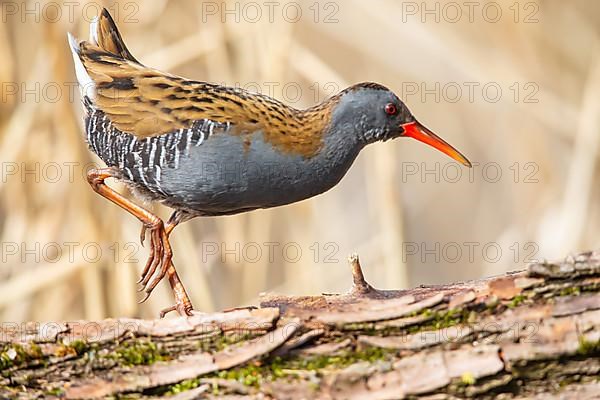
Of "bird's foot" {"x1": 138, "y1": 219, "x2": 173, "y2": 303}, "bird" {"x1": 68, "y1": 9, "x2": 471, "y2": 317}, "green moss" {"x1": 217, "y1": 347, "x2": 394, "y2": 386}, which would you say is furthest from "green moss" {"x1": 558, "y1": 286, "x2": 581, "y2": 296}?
"bird's foot" {"x1": 138, "y1": 219, "x2": 173, "y2": 303}

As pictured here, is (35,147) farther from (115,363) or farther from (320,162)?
(115,363)

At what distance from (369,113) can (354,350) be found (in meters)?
1.02

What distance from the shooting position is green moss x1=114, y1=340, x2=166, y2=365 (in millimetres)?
1984

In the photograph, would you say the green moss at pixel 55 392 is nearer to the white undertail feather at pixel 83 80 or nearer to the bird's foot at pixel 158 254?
the bird's foot at pixel 158 254

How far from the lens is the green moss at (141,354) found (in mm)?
1984

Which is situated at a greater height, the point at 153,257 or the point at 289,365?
the point at 153,257

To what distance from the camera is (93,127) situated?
112 inches

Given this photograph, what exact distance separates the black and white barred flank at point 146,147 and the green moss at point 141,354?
73 centimetres

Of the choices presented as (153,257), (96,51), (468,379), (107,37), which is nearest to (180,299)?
(153,257)

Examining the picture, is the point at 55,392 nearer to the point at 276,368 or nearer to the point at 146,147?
the point at 276,368

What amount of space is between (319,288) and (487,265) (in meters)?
1.14

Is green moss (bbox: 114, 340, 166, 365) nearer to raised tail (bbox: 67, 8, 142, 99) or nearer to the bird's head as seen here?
the bird's head

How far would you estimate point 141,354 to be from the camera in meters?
1.99

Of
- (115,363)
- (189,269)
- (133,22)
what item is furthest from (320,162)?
(133,22)
